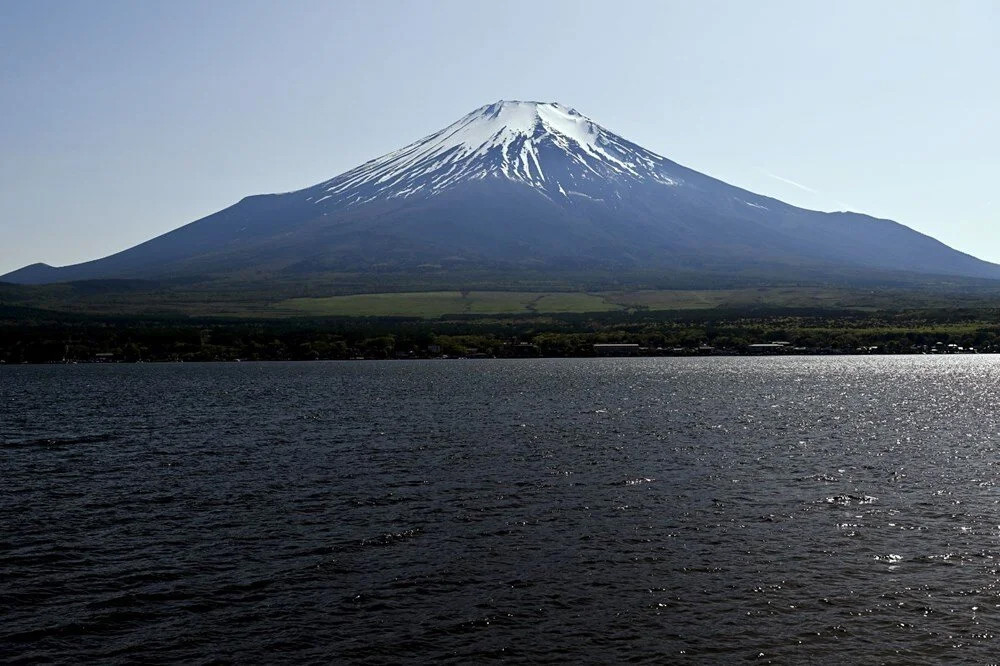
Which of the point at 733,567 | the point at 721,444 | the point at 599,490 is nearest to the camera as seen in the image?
the point at 733,567

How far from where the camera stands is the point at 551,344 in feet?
549

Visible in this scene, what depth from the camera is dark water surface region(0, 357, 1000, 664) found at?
18.3 metres

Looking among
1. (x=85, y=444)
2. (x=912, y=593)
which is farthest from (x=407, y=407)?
(x=912, y=593)

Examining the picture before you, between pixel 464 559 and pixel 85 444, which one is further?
pixel 85 444

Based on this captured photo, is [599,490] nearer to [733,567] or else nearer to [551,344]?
[733,567]

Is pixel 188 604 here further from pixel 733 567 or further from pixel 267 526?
pixel 733 567

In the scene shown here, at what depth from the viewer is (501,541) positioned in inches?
1025

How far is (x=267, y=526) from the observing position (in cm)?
2802

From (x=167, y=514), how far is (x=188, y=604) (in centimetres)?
1040

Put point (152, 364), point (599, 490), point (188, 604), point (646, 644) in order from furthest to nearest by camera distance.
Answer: point (152, 364) → point (599, 490) → point (188, 604) → point (646, 644)

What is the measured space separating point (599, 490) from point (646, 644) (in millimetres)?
15792

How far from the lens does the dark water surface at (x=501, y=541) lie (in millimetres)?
18328

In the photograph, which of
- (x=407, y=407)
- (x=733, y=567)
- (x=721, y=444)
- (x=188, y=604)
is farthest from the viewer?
(x=407, y=407)

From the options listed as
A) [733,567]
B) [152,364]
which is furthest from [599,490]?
[152,364]
